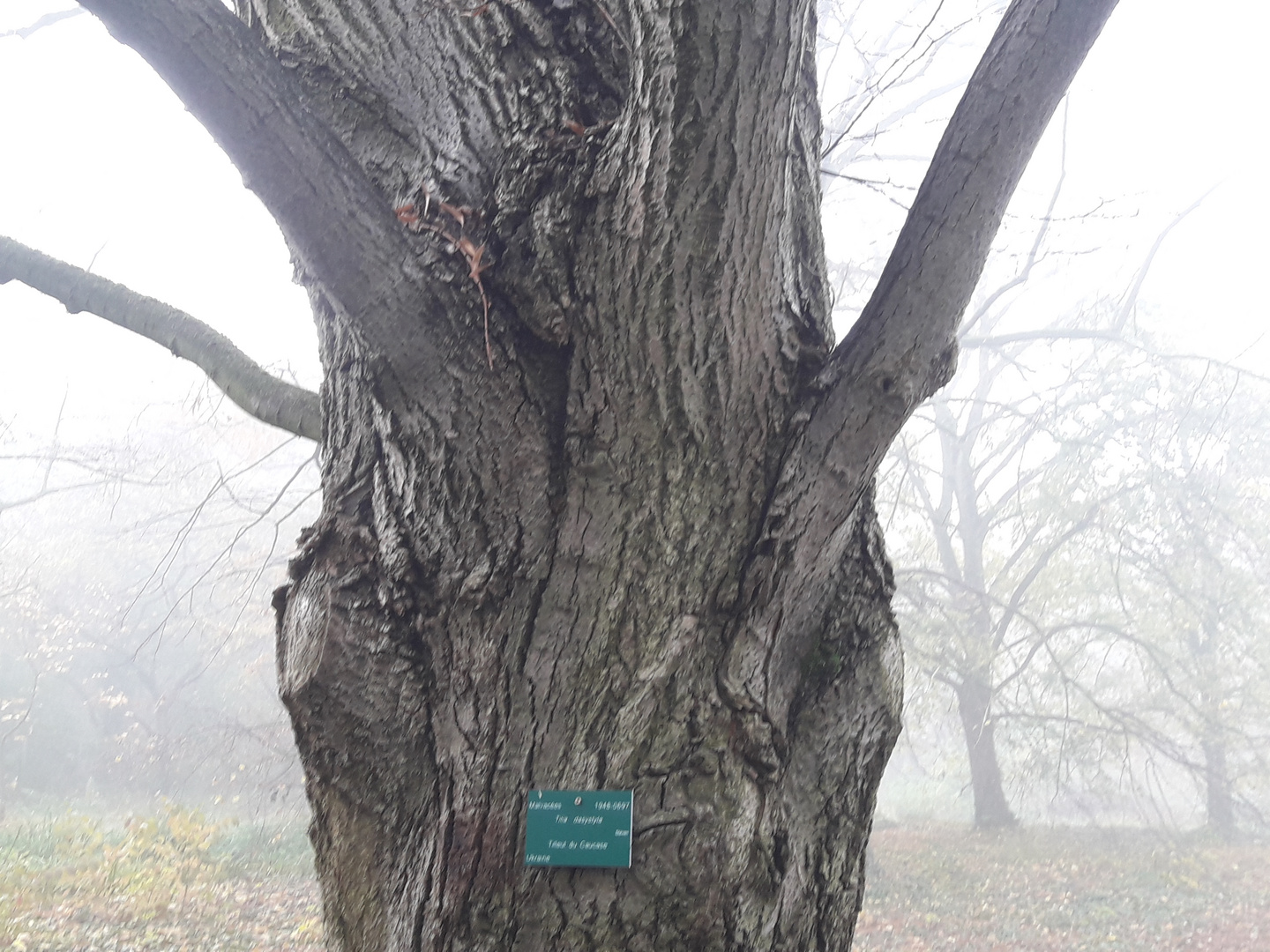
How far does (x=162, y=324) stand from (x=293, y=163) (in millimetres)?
1104

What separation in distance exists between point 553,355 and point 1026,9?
2.07 feet

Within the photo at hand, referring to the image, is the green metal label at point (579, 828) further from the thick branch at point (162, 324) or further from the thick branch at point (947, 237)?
the thick branch at point (162, 324)

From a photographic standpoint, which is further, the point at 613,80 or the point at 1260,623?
the point at 1260,623

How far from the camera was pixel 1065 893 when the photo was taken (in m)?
5.90

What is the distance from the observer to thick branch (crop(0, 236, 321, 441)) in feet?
5.34

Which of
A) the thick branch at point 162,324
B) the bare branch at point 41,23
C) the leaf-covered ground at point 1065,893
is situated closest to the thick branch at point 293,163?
the thick branch at point 162,324

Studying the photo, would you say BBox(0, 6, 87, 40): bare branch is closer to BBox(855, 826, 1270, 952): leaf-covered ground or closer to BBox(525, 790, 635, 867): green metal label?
BBox(525, 790, 635, 867): green metal label

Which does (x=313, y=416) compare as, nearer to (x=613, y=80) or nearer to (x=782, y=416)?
(x=613, y=80)

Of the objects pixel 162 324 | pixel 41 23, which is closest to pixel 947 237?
pixel 162 324

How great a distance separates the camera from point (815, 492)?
2.95ft

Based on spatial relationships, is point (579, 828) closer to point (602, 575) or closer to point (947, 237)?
point (602, 575)

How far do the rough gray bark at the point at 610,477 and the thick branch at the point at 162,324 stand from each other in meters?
0.73

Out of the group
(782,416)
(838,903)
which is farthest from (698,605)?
(838,903)

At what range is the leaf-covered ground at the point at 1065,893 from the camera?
5230 mm
